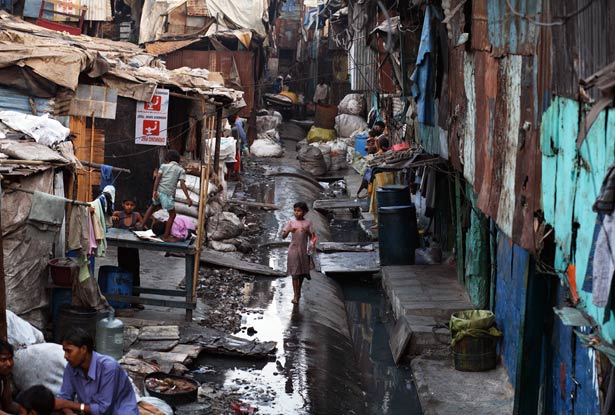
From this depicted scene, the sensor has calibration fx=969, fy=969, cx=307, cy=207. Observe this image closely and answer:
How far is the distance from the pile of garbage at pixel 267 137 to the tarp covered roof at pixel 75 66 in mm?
13187

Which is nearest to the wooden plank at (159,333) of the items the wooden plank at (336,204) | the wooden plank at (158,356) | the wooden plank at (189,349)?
the wooden plank at (189,349)

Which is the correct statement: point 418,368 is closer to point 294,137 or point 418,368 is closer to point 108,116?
point 108,116

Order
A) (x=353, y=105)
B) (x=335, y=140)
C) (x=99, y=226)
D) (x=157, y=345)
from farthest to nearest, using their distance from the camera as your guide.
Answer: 1. (x=353, y=105)
2. (x=335, y=140)
3. (x=157, y=345)
4. (x=99, y=226)

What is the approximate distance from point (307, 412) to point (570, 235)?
433cm

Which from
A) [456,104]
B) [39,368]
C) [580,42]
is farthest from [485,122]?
[39,368]

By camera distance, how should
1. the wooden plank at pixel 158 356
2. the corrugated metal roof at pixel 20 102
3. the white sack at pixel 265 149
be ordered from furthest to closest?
the white sack at pixel 265 149, the corrugated metal roof at pixel 20 102, the wooden plank at pixel 158 356

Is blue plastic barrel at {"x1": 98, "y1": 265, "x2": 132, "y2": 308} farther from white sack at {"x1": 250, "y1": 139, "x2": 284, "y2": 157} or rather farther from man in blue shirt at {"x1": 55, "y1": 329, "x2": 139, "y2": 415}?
white sack at {"x1": 250, "y1": 139, "x2": 284, "y2": 157}

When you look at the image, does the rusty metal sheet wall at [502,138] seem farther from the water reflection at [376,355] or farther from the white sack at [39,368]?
the white sack at [39,368]

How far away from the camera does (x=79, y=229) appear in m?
10.7

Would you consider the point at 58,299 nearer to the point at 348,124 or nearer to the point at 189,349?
the point at 189,349

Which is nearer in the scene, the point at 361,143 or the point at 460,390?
the point at 460,390

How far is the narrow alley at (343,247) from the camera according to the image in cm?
705

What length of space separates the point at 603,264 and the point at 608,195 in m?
0.59

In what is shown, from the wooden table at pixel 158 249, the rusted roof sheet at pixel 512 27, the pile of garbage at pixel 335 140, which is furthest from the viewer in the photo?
the pile of garbage at pixel 335 140
